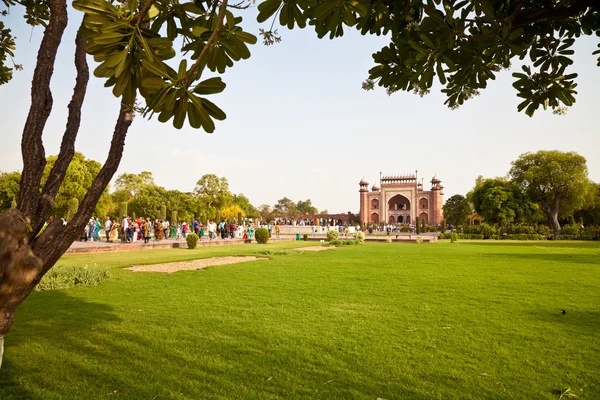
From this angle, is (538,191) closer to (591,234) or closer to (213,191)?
(591,234)

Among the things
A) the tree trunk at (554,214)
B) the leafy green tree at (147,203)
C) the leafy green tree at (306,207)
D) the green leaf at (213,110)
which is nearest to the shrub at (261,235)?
the green leaf at (213,110)

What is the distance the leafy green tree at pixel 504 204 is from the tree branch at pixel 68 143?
39922 millimetres

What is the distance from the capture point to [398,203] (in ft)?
272

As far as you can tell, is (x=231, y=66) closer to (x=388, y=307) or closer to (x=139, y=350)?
(x=139, y=350)

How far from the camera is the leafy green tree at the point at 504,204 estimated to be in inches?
1489

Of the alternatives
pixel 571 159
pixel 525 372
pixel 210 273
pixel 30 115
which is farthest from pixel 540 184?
pixel 30 115

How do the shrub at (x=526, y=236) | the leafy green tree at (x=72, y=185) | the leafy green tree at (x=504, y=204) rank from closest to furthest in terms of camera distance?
the shrub at (x=526, y=236)
the leafy green tree at (x=72, y=185)
the leafy green tree at (x=504, y=204)

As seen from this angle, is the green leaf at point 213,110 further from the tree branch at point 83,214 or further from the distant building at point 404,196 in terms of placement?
the distant building at point 404,196

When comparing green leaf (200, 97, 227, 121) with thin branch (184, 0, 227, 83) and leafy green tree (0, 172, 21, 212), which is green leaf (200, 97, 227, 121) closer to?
thin branch (184, 0, 227, 83)

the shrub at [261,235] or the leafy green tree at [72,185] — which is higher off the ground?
the leafy green tree at [72,185]

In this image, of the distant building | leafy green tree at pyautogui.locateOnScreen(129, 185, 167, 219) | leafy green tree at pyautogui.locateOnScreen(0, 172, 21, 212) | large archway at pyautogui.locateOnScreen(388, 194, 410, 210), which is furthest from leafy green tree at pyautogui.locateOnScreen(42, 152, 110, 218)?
large archway at pyautogui.locateOnScreen(388, 194, 410, 210)

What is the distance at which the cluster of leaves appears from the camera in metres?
1.60

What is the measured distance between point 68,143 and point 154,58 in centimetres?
164

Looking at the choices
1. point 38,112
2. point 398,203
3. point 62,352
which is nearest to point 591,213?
point 398,203
